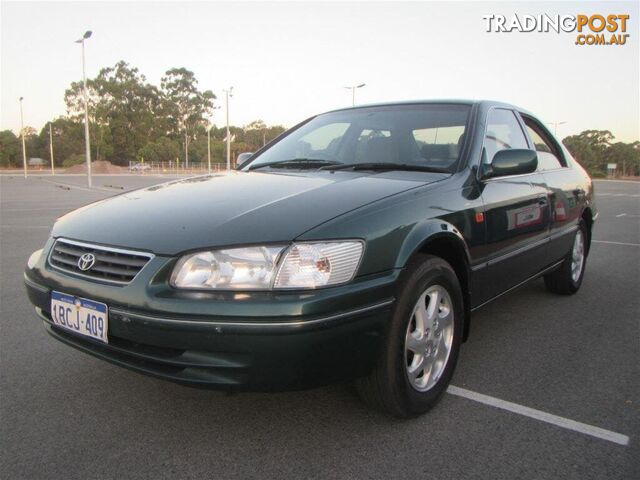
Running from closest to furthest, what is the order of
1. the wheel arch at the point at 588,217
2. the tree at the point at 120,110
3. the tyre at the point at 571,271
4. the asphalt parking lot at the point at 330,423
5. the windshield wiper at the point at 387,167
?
the asphalt parking lot at the point at 330,423
the windshield wiper at the point at 387,167
the tyre at the point at 571,271
the wheel arch at the point at 588,217
the tree at the point at 120,110

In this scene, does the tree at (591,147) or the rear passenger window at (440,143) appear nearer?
the rear passenger window at (440,143)

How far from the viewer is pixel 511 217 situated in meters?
3.01

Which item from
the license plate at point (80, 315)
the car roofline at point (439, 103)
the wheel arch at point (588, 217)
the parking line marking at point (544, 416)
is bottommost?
the parking line marking at point (544, 416)

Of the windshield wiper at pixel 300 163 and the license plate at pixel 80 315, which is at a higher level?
the windshield wiper at pixel 300 163

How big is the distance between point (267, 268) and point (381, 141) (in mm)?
1547

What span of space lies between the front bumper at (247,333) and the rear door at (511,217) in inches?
43.0

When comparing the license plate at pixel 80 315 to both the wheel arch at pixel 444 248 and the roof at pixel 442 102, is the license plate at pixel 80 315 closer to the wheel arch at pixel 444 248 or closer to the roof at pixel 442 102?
the wheel arch at pixel 444 248

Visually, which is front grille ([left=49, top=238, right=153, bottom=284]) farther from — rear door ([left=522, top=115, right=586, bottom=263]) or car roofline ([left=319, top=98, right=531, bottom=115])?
rear door ([left=522, top=115, right=586, bottom=263])

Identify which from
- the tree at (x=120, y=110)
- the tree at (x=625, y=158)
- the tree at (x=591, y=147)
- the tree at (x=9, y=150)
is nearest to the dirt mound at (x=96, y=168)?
the tree at (x=120, y=110)

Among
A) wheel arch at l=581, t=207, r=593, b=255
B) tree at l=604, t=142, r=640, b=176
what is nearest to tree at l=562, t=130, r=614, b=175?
tree at l=604, t=142, r=640, b=176

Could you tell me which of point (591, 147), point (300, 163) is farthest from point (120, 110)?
point (300, 163)

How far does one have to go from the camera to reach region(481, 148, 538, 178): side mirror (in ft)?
9.12

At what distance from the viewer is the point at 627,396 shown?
8.30ft

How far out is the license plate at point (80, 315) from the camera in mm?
1983
